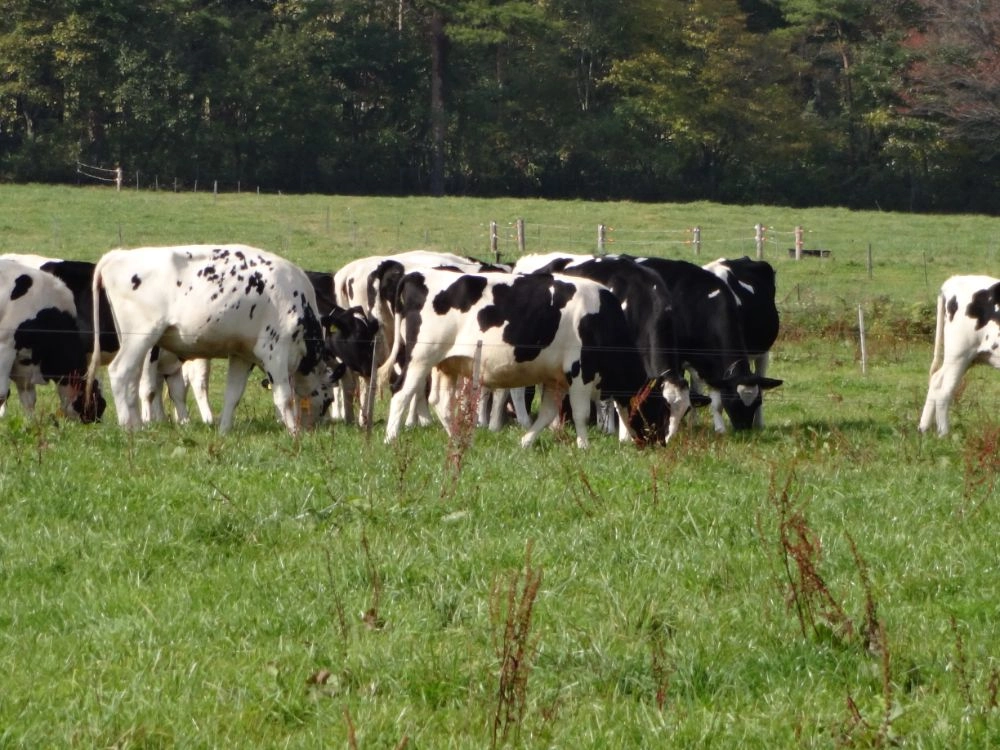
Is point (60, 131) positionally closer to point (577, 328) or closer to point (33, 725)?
point (577, 328)

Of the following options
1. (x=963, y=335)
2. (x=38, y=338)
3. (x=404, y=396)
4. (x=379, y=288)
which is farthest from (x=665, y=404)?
(x=38, y=338)

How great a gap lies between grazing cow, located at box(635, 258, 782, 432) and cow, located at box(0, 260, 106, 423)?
584cm

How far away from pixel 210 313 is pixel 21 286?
2016 mm

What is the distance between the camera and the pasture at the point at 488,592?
19.3 feet

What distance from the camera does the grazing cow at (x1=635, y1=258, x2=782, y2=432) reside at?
1603cm

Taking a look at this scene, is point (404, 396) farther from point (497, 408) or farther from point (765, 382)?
point (765, 382)

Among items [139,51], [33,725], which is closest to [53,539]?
[33,725]

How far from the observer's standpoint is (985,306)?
15750mm

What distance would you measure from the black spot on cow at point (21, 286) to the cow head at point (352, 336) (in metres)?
2.91

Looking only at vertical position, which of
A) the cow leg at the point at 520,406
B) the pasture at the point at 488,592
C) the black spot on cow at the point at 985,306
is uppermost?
the black spot on cow at the point at 985,306

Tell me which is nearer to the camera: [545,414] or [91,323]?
[545,414]

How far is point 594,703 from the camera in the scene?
241 inches

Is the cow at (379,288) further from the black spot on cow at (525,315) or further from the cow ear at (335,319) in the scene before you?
the black spot on cow at (525,315)

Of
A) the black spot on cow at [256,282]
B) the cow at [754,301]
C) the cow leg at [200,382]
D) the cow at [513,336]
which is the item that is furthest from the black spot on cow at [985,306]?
the cow leg at [200,382]
